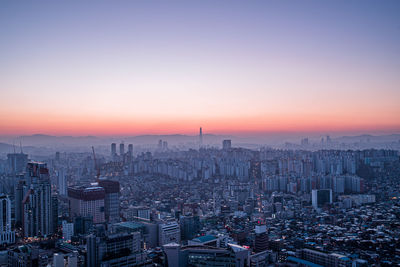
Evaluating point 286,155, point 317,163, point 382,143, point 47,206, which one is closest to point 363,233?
point 47,206

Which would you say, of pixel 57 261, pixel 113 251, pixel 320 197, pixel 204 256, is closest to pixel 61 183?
pixel 320 197

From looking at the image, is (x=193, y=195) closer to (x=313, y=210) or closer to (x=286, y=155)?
(x=313, y=210)

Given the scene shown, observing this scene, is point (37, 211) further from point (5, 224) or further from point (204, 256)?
point (204, 256)

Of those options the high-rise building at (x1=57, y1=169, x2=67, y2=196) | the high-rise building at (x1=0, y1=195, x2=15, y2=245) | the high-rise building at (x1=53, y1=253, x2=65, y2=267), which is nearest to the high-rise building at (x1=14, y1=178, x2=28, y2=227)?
the high-rise building at (x1=0, y1=195, x2=15, y2=245)

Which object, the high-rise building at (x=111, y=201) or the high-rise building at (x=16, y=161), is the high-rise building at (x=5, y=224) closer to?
the high-rise building at (x=111, y=201)

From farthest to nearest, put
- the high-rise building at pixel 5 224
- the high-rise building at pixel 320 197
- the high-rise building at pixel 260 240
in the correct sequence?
the high-rise building at pixel 320 197 < the high-rise building at pixel 5 224 < the high-rise building at pixel 260 240

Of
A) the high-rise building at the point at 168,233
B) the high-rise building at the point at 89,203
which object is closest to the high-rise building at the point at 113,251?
the high-rise building at the point at 168,233

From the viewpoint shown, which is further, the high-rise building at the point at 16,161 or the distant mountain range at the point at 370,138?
the distant mountain range at the point at 370,138
